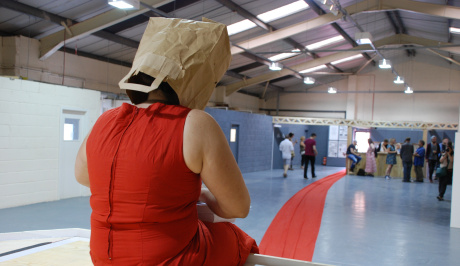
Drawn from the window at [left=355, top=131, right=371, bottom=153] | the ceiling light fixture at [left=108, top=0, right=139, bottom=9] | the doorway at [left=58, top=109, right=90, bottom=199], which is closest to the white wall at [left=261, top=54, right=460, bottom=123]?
the window at [left=355, top=131, right=371, bottom=153]

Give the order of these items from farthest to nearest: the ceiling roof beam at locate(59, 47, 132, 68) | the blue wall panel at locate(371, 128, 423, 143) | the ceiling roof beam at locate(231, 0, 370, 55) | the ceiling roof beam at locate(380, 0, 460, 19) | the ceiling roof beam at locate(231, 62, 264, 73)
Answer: the blue wall panel at locate(371, 128, 423, 143), the ceiling roof beam at locate(231, 62, 264, 73), the ceiling roof beam at locate(231, 0, 370, 55), the ceiling roof beam at locate(59, 47, 132, 68), the ceiling roof beam at locate(380, 0, 460, 19)

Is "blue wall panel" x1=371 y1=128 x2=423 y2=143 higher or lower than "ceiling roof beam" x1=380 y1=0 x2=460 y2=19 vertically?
lower

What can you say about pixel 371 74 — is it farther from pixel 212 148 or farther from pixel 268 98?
pixel 212 148

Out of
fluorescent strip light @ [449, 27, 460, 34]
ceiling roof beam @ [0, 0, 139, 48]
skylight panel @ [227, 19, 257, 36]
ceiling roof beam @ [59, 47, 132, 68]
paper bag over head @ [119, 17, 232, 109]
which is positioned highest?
fluorescent strip light @ [449, 27, 460, 34]

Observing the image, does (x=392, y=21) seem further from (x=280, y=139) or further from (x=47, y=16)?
(x=47, y=16)

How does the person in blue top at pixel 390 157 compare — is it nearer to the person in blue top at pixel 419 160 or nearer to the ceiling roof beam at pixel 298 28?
the person in blue top at pixel 419 160

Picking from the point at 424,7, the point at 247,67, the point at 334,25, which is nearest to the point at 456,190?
the point at 424,7

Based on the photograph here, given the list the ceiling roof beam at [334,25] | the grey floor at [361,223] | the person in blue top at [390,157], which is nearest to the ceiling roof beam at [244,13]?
the ceiling roof beam at [334,25]

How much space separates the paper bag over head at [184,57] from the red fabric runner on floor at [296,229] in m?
3.85

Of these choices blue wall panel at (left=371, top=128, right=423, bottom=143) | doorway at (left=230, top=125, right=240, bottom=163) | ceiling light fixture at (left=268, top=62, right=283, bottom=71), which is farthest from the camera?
blue wall panel at (left=371, top=128, right=423, bottom=143)

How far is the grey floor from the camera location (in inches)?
197

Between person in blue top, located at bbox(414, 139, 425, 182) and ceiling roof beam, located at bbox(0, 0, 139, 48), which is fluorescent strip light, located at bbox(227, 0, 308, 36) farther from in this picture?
person in blue top, located at bbox(414, 139, 425, 182)

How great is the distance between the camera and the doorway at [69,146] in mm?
7750

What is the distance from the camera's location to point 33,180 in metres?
7.20
